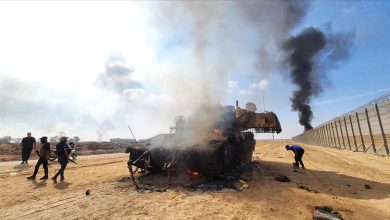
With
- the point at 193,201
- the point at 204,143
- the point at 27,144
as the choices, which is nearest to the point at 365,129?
the point at 204,143

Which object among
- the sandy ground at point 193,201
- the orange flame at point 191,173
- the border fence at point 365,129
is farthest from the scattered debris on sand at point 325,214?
the border fence at point 365,129

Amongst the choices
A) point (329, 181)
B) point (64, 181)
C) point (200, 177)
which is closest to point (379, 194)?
point (329, 181)

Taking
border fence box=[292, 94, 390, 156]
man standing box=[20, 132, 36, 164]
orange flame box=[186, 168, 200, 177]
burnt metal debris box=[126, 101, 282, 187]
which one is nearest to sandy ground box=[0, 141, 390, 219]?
burnt metal debris box=[126, 101, 282, 187]

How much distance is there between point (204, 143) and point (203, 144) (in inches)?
5.8

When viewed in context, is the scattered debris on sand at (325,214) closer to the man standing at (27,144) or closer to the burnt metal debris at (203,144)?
the burnt metal debris at (203,144)

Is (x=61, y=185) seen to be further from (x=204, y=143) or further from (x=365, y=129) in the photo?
(x=365, y=129)

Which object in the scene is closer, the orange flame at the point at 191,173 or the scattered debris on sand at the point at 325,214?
the scattered debris on sand at the point at 325,214

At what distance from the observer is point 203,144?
10.1m

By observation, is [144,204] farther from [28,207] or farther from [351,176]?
[351,176]

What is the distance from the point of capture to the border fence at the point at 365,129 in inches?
754

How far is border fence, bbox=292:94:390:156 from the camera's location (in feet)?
62.8

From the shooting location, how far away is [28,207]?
23.3 feet

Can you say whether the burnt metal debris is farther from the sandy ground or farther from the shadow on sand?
the shadow on sand

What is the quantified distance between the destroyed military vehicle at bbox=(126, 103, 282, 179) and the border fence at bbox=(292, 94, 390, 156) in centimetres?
958
